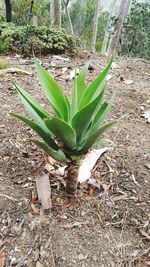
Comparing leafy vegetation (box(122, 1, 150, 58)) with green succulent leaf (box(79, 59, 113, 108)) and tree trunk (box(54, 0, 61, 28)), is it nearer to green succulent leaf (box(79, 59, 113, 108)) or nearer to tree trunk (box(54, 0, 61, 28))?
tree trunk (box(54, 0, 61, 28))

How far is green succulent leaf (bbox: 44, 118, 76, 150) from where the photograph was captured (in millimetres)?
1513

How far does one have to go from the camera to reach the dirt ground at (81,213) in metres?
1.75

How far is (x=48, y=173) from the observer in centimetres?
218

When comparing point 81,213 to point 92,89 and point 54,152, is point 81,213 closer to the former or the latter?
point 54,152

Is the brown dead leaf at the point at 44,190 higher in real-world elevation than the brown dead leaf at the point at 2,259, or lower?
higher

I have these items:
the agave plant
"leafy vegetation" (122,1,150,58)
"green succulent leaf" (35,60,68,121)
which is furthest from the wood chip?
"leafy vegetation" (122,1,150,58)

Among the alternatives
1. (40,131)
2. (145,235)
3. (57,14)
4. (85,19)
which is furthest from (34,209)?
(85,19)

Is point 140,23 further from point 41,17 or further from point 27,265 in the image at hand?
point 27,265

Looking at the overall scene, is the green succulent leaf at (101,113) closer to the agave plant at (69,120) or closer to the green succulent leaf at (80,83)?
the agave plant at (69,120)

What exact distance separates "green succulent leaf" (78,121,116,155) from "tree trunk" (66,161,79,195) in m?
0.10

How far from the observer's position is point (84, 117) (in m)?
1.60

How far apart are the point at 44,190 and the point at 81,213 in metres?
0.27

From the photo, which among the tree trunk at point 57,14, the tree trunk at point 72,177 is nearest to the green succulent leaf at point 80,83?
the tree trunk at point 72,177

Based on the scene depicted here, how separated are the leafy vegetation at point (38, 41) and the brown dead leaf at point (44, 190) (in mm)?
3396
